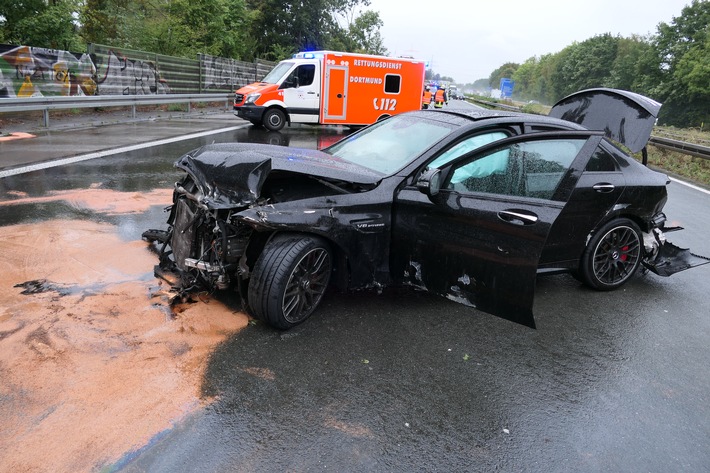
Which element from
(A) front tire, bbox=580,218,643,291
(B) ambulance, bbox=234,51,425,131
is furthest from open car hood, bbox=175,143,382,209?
(B) ambulance, bbox=234,51,425,131

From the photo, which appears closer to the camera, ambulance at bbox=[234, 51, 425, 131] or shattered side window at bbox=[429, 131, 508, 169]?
shattered side window at bbox=[429, 131, 508, 169]

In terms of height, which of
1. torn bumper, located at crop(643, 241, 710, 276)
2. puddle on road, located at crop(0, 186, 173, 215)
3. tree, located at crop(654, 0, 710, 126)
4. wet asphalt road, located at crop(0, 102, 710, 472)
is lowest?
wet asphalt road, located at crop(0, 102, 710, 472)

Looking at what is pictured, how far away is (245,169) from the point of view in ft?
12.0

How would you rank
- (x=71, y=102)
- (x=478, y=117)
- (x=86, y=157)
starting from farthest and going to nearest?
(x=71, y=102)
(x=86, y=157)
(x=478, y=117)

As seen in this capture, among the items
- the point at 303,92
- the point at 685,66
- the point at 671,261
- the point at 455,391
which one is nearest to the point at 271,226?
the point at 455,391

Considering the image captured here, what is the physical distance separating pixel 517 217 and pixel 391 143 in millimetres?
1539

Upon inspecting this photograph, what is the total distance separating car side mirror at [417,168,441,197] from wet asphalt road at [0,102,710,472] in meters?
1.07

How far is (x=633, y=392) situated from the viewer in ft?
11.0

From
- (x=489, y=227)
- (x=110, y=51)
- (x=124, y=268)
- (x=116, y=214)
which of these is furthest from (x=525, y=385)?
(x=110, y=51)

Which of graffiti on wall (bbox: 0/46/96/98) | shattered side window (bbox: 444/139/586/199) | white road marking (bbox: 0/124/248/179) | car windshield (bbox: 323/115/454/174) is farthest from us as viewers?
graffiti on wall (bbox: 0/46/96/98)

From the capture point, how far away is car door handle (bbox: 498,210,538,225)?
342cm

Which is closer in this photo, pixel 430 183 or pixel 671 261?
pixel 430 183

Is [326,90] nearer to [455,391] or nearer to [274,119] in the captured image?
[274,119]

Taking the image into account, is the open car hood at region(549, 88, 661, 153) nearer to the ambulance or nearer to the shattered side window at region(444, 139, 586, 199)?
the shattered side window at region(444, 139, 586, 199)
